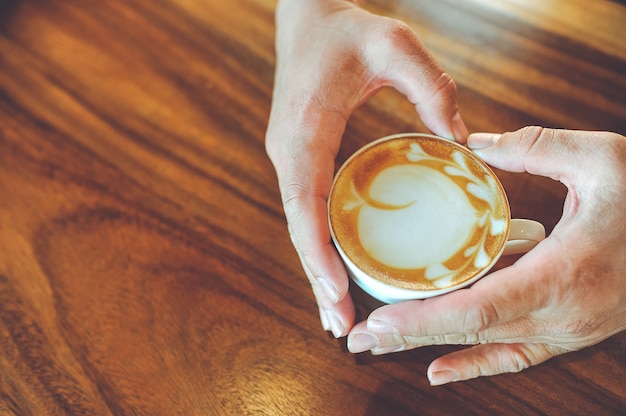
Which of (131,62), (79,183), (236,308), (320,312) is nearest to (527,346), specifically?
(320,312)

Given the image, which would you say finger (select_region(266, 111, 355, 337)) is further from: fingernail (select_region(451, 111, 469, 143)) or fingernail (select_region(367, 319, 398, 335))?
fingernail (select_region(451, 111, 469, 143))

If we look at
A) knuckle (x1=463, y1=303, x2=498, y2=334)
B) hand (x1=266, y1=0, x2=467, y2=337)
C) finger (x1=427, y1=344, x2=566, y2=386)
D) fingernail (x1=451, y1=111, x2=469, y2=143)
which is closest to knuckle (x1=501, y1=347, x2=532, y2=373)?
finger (x1=427, y1=344, x2=566, y2=386)

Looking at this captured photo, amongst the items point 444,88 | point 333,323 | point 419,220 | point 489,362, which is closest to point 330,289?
point 333,323

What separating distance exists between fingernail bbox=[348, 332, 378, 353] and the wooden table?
0.03 meters

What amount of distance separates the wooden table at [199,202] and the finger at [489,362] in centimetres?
2

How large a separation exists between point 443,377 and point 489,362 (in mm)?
79

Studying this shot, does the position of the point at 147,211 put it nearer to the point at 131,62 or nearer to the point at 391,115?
the point at 131,62

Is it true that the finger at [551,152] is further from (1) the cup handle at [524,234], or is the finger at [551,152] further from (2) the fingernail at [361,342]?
(2) the fingernail at [361,342]

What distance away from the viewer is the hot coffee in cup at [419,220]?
0.73 meters

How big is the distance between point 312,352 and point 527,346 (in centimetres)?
34

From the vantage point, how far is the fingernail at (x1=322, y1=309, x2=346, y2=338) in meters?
0.78

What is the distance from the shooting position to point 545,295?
70 centimetres

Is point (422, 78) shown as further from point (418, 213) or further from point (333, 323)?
point (333, 323)

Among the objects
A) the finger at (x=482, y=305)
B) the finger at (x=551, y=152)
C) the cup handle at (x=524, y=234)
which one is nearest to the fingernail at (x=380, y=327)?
the finger at (x=482, y=305)
